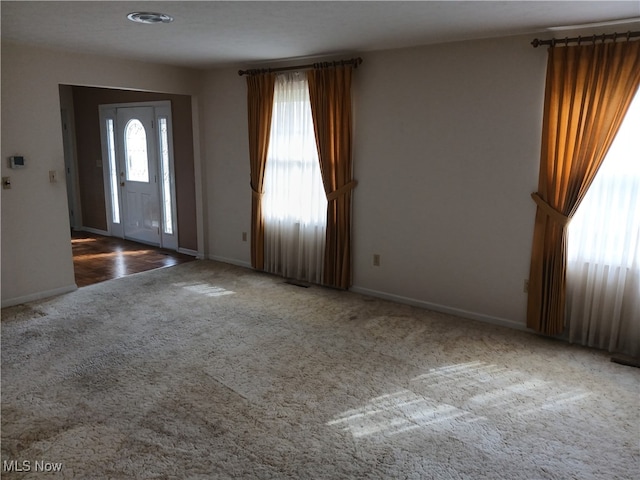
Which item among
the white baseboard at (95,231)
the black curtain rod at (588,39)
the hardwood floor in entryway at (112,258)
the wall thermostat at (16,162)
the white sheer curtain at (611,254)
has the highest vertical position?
the black curtain rod at (588,39)

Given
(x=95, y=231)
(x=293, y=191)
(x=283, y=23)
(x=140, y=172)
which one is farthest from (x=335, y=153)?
(x=95, y=231)

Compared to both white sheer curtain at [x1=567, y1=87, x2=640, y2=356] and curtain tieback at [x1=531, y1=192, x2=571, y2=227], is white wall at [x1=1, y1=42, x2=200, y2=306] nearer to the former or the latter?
curtain tieback at [x1=531, y1=192, x2=571, y2=227]

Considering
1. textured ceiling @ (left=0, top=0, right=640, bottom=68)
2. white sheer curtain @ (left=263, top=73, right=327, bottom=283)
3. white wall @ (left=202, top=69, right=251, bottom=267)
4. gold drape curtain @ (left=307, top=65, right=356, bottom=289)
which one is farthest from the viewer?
white wall @ (left=202, top=69, right=251, bottom=267)

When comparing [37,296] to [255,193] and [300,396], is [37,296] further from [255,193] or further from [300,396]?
[300,396]

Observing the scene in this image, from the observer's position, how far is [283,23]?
3484mm

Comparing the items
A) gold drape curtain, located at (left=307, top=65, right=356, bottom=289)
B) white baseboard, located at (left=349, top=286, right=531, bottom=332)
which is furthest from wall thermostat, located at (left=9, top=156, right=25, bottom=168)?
white baseboard, located at (left=349, top=286, right=531, bottom=332)

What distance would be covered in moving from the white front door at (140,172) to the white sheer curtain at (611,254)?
200 inches

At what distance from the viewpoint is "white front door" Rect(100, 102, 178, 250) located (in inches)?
265

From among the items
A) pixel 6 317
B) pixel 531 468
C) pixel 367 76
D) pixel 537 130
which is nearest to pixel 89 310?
pixel 6 317

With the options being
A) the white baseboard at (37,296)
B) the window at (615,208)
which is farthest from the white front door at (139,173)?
the window at (615,208)

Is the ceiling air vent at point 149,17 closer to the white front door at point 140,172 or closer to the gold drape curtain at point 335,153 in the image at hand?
the gold drape curtain at point 335,153

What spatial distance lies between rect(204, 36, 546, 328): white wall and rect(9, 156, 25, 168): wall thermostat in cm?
313

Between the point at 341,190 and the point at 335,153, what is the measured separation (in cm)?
38

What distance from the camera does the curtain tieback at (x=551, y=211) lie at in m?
3.71
